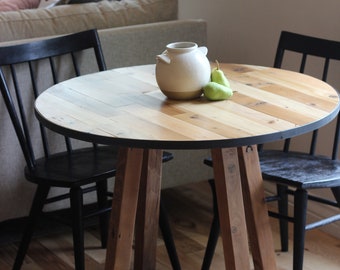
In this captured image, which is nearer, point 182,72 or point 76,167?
point 182,72

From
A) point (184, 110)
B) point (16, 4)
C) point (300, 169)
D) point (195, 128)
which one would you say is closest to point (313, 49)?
point (300, 169)

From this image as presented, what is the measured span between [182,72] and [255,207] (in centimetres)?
47

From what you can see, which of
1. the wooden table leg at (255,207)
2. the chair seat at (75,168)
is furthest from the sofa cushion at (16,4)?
the wooden table leg at (255,207)

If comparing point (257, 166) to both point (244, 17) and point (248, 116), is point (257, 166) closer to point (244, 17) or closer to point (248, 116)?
point (248, 116)

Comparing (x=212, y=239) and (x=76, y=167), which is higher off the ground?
(x=76, y=167)

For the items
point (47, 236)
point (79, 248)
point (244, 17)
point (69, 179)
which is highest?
point (244, 17)

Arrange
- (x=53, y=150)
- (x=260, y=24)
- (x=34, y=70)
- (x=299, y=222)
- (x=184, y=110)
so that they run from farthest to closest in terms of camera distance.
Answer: (x=260, y=24)
(x=53, y=150)
(x=34, y=70)
(x=299, y=222)
(x=184, y=110)

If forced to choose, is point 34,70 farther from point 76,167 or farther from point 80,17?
point 76,167

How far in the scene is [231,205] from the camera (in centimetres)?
203

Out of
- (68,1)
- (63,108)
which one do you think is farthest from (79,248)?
(68,1)

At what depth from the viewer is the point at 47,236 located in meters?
2.99

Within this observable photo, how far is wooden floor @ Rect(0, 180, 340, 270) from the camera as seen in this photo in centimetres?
273

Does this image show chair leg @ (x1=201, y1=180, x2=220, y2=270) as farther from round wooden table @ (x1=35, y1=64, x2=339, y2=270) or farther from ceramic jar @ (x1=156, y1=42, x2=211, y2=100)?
ceramic jar @ (x1=156, y1=42, x2=211, y2=100)

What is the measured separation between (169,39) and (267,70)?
0.63 m
